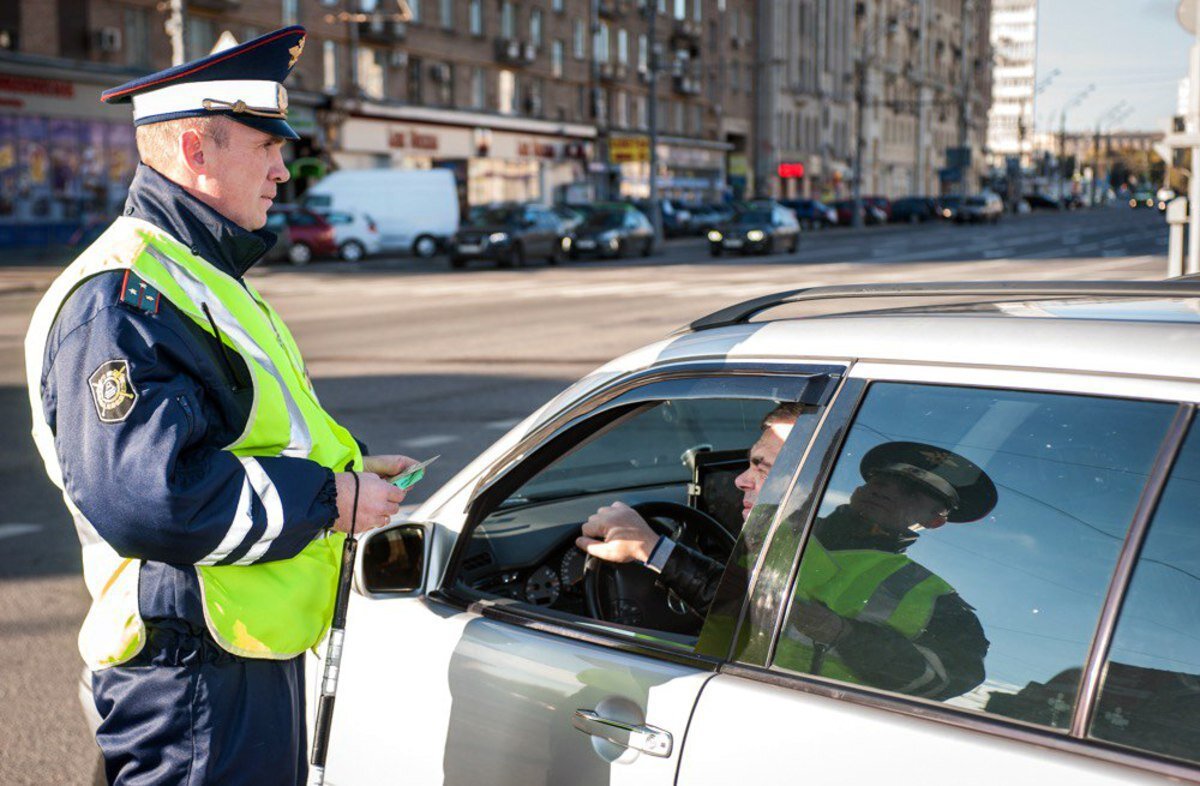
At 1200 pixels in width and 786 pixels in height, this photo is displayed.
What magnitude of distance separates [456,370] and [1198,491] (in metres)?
11.6

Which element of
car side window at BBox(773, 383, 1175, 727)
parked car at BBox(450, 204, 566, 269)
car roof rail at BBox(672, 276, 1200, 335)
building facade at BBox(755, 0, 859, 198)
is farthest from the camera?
building facade at BBox(755, 0, 859, 198)

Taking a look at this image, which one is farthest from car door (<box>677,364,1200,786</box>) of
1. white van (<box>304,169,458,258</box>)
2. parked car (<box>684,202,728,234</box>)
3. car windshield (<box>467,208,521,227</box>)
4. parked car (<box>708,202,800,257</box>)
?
parked car (<box>684,202,728,234</box>)

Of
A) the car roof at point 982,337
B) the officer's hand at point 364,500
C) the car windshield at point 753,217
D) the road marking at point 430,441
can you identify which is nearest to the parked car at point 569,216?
the car windshield at point 753,217

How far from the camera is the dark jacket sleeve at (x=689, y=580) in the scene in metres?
2.70

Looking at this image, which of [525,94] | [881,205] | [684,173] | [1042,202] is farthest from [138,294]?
[1042,202]

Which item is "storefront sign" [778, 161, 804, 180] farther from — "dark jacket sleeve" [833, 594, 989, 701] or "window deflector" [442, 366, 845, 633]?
"dark jacket sleeve" [833, 594, 989, 701]

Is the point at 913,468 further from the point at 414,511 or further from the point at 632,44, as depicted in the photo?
the point at 632,44

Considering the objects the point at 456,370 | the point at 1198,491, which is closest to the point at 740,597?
the point at 1198,491

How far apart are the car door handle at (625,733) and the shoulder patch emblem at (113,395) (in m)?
0.87

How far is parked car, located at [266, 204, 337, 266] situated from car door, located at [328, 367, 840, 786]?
103ft

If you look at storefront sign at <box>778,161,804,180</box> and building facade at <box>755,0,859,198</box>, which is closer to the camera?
building facade at <box>755,0,859,198</box>

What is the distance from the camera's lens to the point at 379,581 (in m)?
2.80

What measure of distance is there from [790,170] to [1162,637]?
79583mm

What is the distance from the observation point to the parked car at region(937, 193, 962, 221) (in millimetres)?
72250
